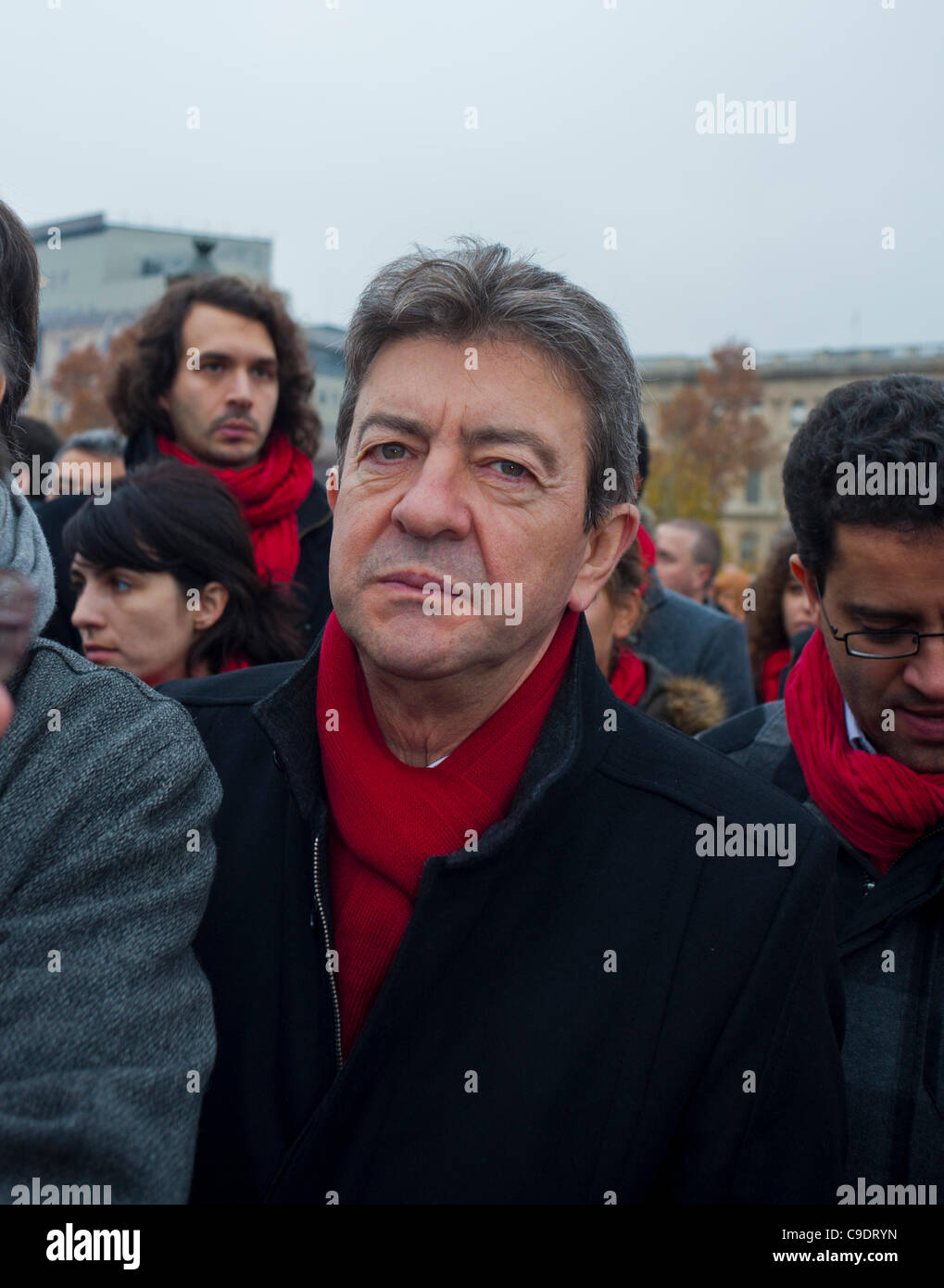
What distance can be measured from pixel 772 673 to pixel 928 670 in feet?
9.49

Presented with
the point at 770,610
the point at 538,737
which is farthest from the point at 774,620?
the point at 538,737


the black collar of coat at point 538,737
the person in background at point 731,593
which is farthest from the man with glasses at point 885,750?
the person in background at point 731,593

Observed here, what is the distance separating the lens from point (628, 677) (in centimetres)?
414

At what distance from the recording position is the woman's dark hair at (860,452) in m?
2.50

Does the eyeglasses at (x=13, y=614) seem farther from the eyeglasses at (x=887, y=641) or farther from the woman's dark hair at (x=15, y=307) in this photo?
the eyeglasses at (x=887, y=641)

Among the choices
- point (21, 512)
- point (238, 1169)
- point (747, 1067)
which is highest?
point (21, 512)

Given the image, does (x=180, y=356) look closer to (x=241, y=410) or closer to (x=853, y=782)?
(x=241, y=410)

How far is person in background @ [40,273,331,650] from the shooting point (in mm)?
4535

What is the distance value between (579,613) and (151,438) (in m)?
2.84

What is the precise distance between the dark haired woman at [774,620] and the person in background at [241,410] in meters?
1.90

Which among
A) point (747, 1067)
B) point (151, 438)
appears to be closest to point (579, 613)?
point (747, 1067)

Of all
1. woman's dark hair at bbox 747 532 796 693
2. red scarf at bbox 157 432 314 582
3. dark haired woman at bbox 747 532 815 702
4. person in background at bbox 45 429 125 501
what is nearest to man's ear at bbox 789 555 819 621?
red scarf at bbox 157 432 314 582

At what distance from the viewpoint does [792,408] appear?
63.1 metres

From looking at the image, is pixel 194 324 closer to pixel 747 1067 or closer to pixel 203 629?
pixel 203 629
